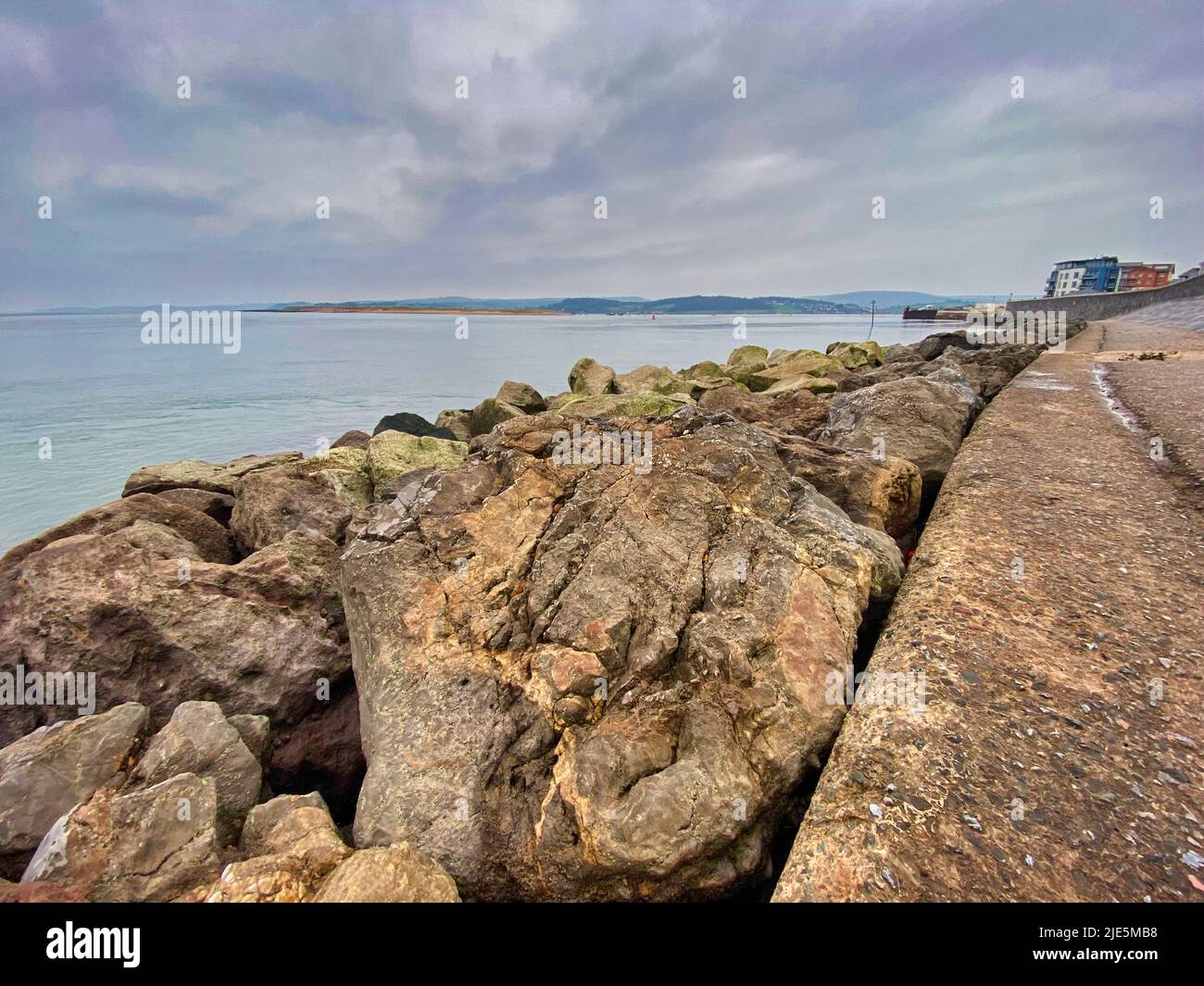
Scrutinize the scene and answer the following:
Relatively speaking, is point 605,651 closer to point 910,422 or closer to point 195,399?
point 910,422

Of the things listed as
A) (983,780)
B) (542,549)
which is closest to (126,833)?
(542,549)

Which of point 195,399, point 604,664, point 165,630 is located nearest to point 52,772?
point 165,630

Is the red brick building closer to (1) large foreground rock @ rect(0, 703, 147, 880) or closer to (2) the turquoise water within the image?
(2) the turquoise water

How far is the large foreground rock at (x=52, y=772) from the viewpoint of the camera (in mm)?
3318

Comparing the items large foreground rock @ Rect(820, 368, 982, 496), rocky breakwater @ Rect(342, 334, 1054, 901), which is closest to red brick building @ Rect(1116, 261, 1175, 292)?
large foreground rock @ Rect(820, 368, 982, 496)

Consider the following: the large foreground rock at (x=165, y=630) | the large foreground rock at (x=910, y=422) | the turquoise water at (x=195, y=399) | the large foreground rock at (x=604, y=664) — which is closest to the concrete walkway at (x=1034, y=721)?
the large foreground rock at (x=604, y=664)

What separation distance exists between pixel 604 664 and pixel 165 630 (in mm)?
3953

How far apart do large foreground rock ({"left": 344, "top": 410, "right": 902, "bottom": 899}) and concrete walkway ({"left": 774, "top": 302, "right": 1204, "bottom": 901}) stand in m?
0.46

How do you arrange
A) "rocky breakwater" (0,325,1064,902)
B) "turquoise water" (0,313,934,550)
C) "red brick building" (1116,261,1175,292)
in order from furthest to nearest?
A: "red brick building" (1116,261,1175,292)
"turquoise water" (0,313,934,550)
"rocky breakwater" (0,325,1064,902)

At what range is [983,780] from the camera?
262 centimetres

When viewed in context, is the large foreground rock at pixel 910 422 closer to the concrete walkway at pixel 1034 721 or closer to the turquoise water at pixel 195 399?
the concrete walkway at pixel 1034 721

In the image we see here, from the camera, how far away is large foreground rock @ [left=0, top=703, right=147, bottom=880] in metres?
3.32

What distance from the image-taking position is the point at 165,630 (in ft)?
15.9
